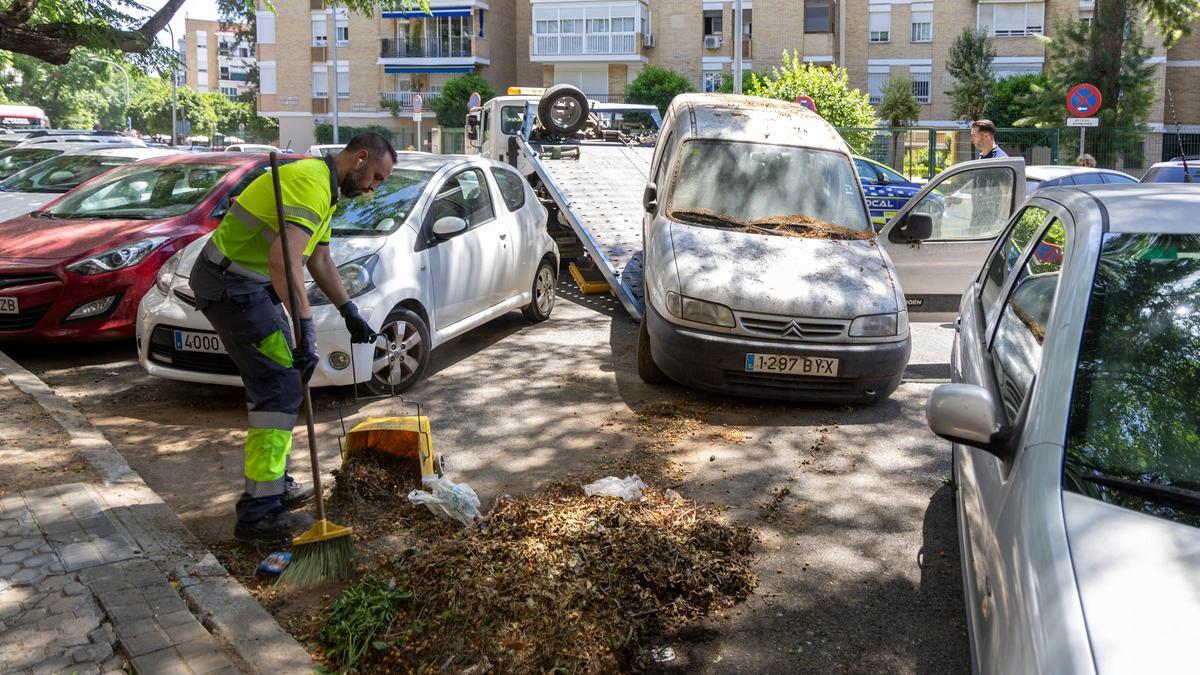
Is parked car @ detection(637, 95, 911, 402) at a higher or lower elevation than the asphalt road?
higher

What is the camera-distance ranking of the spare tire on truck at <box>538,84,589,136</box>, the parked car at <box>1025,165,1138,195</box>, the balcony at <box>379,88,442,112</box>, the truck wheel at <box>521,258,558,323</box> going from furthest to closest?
the balcony at <box>379,88,442,112</box>, the spare tire on truck at <box>538,84,589,136</box>, the parked car at <box>1025,165,1138,195</box>, the truck wheel at <box>521,258,558,323</box>

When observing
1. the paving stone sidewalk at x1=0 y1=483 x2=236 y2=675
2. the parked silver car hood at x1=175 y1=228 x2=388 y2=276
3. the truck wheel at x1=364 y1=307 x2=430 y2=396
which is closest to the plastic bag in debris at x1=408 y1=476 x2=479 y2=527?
the paving stone sidewalk at x1=0 y1=483 x2=236 y2=675

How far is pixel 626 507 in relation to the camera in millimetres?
4848

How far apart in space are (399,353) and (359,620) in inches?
147

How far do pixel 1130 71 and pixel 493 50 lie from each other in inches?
1179

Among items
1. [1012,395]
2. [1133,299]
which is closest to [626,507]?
[1012,395]

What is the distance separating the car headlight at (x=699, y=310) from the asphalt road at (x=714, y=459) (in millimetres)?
651

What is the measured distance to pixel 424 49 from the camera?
54094 mm

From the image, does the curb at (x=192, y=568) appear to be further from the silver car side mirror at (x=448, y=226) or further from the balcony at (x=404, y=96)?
the balcony at (x=404, y=96)

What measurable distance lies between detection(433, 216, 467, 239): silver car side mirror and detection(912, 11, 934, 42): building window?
42312 millimetres

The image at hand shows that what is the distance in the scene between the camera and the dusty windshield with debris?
26.6ft

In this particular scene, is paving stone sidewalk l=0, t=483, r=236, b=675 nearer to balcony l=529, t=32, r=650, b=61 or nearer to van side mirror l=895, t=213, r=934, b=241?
van side mirror l=895, t=213, r=934, b=241

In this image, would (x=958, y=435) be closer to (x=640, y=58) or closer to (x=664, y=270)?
(x=664, y=270)

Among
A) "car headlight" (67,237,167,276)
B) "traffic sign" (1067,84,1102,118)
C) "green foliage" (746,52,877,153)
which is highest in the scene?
"green foliage" (746,52,877,153)
